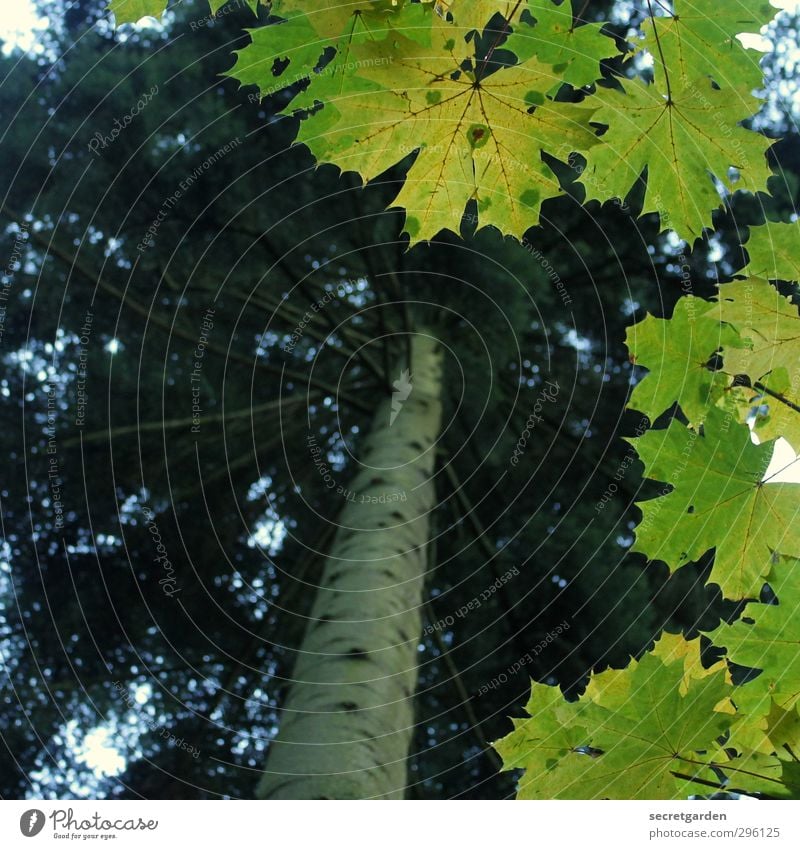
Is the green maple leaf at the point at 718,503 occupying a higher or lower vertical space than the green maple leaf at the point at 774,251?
lower

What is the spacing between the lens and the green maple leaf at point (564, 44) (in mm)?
1525

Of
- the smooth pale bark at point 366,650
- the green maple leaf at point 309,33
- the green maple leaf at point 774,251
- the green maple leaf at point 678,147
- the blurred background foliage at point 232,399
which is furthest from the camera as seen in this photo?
the blurred background foliage at point 232,399

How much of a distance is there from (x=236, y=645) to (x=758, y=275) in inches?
155

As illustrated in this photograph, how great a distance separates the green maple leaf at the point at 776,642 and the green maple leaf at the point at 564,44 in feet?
3.75

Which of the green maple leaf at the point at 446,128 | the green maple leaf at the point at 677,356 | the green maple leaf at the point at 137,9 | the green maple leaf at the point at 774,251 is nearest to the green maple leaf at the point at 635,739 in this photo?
the green maple leaf at the point at 677,356

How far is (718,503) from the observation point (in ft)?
5.55

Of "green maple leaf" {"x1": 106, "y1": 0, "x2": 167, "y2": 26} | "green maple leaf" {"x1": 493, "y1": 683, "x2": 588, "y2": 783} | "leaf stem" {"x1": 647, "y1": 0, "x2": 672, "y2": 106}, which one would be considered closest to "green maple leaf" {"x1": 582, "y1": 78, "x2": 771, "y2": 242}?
"leaf stem" {"x1": 647, "y1": 0, "x2": 672, "y2": 106}

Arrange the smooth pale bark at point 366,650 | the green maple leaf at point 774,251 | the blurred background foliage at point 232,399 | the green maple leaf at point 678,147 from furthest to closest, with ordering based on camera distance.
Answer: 1. the blurred background foliage at point 232,399
2. the smooth pale bark at point 366,650
3. the green maple leaf at point 774,251
4. the green maple leaf at point 678,147

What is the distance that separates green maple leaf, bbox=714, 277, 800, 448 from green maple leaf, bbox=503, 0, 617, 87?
23.1 inches

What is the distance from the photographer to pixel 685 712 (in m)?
1.48

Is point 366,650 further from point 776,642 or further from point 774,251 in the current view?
point 774,251

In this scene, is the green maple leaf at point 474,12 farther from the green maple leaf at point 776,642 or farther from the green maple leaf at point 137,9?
the green maple leaf at point 776,642

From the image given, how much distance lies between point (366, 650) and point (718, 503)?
1384mm

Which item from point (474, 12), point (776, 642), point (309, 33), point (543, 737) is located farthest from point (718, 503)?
point (309, 33)
